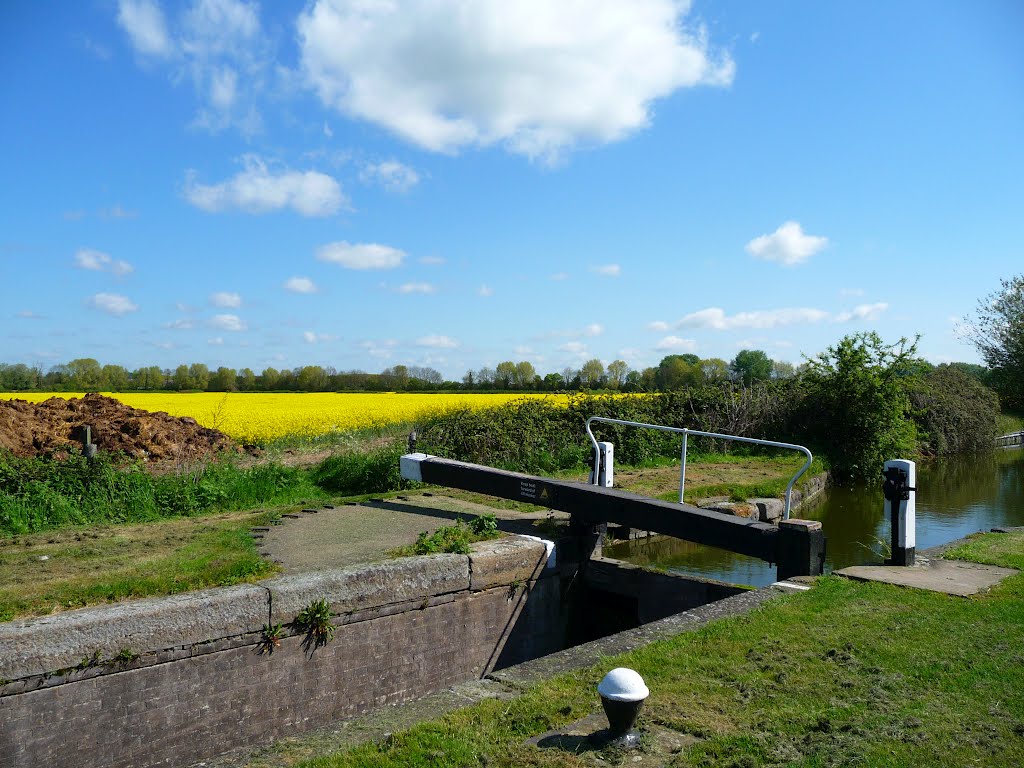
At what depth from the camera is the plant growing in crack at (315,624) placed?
5176 mm

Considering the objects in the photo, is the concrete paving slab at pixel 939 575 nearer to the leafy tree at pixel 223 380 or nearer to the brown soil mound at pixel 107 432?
the brown soil mound at pixel 107 432

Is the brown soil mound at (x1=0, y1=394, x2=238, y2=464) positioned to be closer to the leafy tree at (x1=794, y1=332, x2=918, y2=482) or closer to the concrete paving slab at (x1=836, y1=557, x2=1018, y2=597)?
the concrete paving slab at (x1=836, y1=557, x2=1018, y2=597)

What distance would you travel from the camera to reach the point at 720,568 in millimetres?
9477

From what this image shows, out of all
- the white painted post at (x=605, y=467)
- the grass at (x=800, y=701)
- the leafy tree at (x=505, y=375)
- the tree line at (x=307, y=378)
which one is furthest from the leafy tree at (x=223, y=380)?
the grass at (x=800, y=701)

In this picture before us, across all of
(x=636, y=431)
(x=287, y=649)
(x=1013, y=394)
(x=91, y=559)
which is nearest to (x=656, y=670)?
(x=287, y=649)

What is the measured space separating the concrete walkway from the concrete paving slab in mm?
3429

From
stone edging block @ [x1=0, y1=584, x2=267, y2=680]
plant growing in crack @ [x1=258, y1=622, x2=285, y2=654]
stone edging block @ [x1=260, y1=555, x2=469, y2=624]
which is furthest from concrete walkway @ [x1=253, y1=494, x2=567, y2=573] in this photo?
stone edging block @ [x1=0, y1=584, x2=267, y2=680]

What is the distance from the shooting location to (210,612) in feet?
15.6

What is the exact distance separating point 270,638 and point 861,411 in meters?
17.5

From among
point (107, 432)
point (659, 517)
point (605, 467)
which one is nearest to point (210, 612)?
point (659, 517)

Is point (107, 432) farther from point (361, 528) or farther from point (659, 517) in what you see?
point (659, 517)

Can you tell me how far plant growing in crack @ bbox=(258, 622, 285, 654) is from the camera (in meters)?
5.00

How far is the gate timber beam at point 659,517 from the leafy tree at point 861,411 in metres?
13.1

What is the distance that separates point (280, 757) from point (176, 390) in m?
40.9
